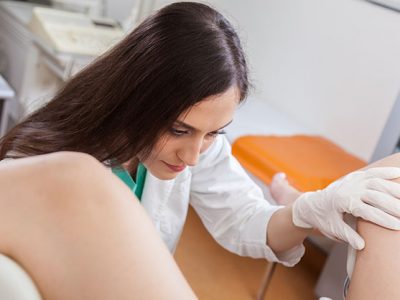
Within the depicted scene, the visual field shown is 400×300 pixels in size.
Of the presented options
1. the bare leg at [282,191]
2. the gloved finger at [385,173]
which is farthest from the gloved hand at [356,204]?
the bare leg at [282,191]

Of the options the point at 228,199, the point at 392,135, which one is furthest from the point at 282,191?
the point at 228,199

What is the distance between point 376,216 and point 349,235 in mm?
59

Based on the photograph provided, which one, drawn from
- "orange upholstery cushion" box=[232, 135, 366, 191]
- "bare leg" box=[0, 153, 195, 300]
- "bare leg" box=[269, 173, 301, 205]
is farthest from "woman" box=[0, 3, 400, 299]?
"orange upholstery cushion" box=[232, 135, 366, 191]

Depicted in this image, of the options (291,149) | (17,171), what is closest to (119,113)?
(17,171)

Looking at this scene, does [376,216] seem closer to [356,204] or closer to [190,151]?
[356,204]

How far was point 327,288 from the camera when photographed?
7.20ft

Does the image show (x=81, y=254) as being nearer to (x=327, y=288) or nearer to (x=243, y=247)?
(x=243, y=247)

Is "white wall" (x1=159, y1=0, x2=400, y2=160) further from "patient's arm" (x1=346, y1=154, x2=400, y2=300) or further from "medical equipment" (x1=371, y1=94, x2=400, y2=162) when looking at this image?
"patient's arm" (x1=346, y1=154, x2=400, y2=300)

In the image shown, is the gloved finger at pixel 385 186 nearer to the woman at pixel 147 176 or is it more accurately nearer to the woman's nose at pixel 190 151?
the woman at pixel 147 176

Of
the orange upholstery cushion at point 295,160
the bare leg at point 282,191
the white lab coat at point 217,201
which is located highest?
the white lab coat at point 217,201

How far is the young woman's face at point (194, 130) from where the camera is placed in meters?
0.96

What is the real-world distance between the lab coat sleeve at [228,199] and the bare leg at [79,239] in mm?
616

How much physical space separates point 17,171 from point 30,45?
7.09 ft

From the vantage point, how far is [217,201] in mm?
1384
